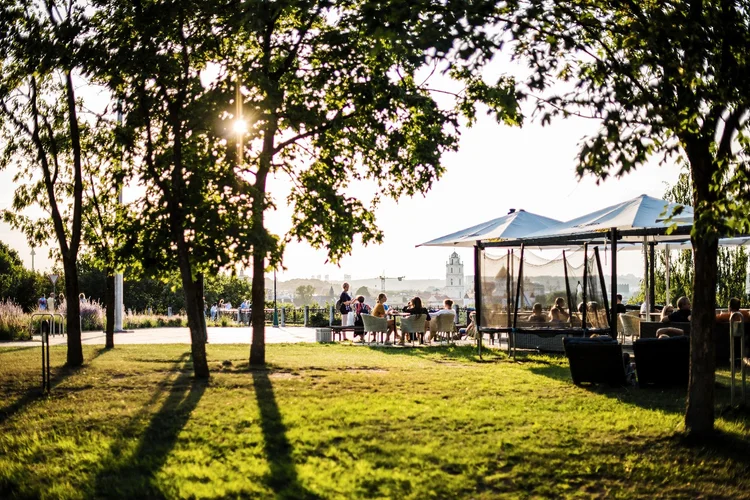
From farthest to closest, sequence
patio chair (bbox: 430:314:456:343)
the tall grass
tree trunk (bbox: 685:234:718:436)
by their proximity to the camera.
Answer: the tall grass → patio chair (bbox: 430:314:456:343) → tree trunk (bbox: 685:234:718:436)

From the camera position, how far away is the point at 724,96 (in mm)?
6254

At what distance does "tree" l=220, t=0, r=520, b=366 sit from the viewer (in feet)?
36.2

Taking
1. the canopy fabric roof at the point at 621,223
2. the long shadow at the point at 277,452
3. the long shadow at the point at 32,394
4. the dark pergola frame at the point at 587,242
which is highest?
the canopy fabric roof at the point at 621,223

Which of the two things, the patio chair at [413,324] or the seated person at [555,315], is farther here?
the patio chair at [413,324]

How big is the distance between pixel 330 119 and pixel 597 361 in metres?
5.90

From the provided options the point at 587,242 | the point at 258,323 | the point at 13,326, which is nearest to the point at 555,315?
the point at 587,242

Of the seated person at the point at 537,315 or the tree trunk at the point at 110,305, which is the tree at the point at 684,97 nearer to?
the seated person at the point at 537,315

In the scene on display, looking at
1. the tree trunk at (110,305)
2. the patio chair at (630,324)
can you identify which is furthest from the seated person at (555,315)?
the tree trunk at (110,305)

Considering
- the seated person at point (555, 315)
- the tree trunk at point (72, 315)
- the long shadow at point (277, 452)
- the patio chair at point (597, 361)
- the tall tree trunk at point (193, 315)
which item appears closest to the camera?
the long shadow at point (277, 452)

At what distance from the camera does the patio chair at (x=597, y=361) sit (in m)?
10.6

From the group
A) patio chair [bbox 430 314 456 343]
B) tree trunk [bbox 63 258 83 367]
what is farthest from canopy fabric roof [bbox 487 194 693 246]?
tree trunk [bbox 63 258 83 367]

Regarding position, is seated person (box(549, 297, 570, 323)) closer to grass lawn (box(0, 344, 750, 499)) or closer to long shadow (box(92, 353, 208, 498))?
grass lawn (box(0, 344, 750, 499))

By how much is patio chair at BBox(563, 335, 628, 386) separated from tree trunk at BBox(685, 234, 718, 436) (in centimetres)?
317

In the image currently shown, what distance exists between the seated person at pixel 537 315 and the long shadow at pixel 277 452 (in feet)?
22.8
